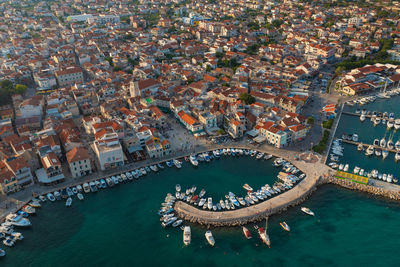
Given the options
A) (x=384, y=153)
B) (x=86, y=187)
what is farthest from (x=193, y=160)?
(x=384, y=153)

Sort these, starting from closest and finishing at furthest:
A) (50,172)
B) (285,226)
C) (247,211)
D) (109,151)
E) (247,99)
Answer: (285,226) → (247,211) → (50,172) → (109,151) → (247,99)

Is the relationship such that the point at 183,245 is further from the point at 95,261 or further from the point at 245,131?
the point at 245,131

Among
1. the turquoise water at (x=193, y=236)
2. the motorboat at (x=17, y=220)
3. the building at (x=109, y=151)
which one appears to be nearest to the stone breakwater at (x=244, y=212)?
the turquoise water at (x=193, y=236)

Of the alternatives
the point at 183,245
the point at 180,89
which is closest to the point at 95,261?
the point at 183,245

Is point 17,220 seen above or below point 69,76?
below

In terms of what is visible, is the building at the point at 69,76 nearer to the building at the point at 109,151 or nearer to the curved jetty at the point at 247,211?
the building at the point at 109,151

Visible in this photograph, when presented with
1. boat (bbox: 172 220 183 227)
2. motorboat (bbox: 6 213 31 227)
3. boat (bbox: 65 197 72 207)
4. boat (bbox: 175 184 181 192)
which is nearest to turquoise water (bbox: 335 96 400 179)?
boat (bbox: 175 184 181 192)

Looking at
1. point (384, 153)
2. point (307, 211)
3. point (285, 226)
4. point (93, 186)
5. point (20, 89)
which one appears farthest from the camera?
point (20, 89)

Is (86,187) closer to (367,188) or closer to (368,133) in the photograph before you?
(367,188)
